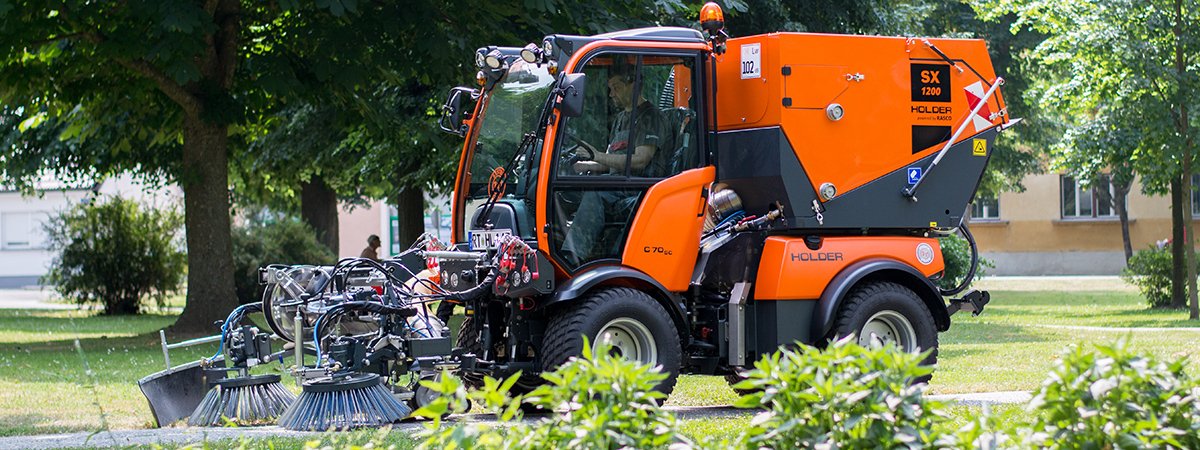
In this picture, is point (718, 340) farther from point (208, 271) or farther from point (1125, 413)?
point (208, 271)

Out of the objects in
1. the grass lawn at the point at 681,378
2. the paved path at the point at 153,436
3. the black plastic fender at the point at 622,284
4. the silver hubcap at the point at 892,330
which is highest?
the black plastic fender at the point at 622,284

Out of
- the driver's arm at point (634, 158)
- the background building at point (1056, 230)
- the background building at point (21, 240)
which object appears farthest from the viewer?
the background building at point (21, 240)

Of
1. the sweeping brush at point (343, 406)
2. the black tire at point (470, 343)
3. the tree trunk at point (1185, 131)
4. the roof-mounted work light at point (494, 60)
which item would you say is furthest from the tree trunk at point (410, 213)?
the sweeping brush at point (343, 406)

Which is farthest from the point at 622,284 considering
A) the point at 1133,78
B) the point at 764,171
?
the point at 1133,78

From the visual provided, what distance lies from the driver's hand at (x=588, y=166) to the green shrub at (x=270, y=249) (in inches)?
842

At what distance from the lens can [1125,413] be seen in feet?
14.7

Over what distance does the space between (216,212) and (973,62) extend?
1165 centimetres

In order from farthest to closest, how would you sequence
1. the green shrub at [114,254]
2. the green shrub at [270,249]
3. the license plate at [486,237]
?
the green shrub at [270,249]
the green shrub at [114,254]
the license plate at [486,237]

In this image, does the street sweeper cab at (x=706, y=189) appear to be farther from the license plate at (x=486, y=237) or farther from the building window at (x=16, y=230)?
the building window at (x=16, y=230)

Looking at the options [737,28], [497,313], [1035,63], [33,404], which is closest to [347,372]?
[497,313]

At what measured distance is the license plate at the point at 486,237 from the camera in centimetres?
977

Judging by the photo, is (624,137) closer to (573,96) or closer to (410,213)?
Answer: (573,96)

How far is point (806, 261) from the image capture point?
10273 millimetres

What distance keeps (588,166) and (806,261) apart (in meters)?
1.58
